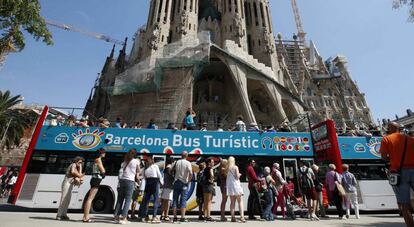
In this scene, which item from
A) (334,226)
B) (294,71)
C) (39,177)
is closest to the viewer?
(334,226)

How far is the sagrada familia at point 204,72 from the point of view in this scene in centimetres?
2536

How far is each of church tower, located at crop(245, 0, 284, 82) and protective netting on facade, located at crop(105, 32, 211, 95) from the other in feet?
39.7

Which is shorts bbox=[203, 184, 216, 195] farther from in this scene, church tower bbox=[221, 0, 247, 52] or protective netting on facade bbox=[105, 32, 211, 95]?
church tower bbox=[221, 0, 247, 52]

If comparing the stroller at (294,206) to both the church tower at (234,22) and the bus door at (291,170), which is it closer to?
the bus door at (291,170)

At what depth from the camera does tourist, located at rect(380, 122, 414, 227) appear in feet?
13.5

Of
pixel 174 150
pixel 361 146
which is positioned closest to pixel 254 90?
pixel 361 146

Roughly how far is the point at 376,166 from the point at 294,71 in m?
54.1

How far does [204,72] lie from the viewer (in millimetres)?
31156

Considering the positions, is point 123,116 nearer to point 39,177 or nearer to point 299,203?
point 39,177

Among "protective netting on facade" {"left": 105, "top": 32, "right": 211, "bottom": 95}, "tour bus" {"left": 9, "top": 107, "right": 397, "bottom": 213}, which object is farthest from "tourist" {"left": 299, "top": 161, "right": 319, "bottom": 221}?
"protective netting on facade" {"left": 105, "top": 32, "right": 211, "bottom": 95}

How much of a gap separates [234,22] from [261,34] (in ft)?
14.9

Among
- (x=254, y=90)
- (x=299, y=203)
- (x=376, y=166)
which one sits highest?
(x=254, y=90)

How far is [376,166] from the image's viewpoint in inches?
416

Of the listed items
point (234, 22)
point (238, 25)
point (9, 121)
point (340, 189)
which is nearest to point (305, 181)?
point (340, 189)
